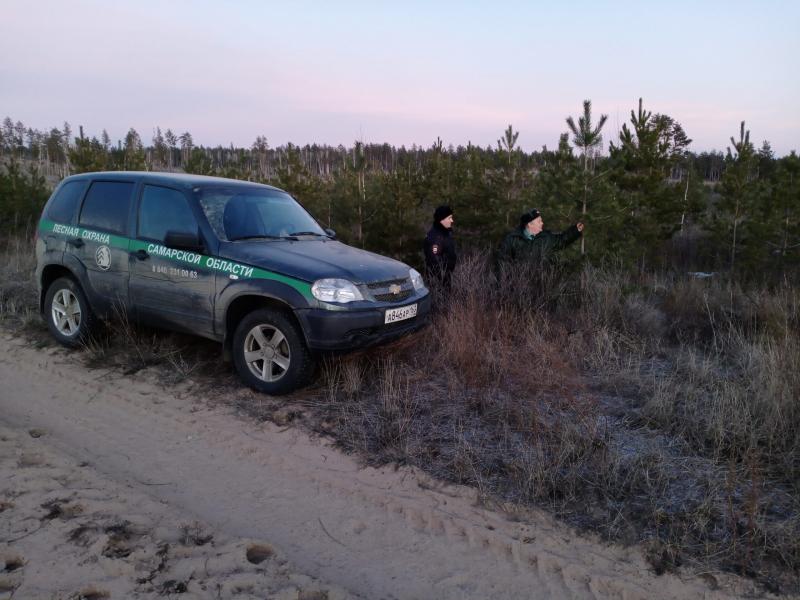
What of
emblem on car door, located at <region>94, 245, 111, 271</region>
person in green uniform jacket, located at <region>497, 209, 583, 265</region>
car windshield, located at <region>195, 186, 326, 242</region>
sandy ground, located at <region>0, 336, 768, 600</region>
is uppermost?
car windshield, located at <region>195, 186, 326, 242</region>

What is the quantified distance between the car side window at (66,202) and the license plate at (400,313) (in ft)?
12.0

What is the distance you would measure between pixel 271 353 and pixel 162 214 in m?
1.81

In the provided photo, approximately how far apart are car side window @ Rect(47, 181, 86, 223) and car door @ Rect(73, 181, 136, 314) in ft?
0.51

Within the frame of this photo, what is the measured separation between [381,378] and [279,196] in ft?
7.90

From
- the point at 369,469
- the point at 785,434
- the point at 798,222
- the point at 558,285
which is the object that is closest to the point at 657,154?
the point at 798,222

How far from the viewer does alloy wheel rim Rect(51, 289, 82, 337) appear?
19.5 feet

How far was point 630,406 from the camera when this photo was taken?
460 centimetres

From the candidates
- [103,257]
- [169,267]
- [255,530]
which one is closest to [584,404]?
[255,530]

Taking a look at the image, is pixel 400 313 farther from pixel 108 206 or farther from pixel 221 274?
pixel 108 206

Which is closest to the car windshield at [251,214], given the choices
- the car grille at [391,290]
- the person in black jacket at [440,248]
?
the car grille at [391,290]

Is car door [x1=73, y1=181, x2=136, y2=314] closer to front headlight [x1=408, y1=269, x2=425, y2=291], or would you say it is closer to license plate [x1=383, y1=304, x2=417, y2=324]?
license plate [x1=383, y1=304, x2=417, y2=324]

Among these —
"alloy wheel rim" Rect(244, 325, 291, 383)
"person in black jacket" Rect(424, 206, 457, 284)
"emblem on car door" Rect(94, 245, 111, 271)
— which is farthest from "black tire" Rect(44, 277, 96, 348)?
"person in black jacket" Rect(424, 206, 457, 284)

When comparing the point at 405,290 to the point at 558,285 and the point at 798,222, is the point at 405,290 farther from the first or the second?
the point at 798,222

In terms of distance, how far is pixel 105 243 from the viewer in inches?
218
